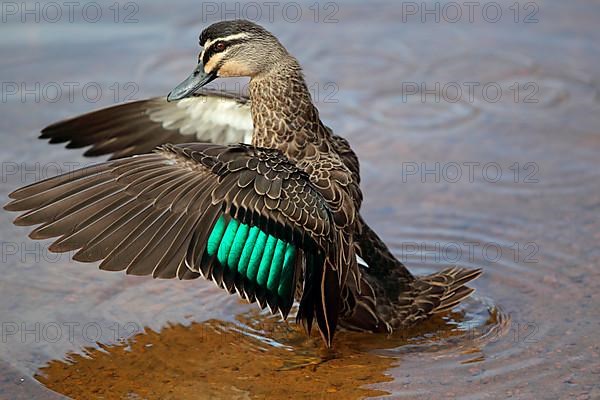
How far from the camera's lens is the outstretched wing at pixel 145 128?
815 centimetres

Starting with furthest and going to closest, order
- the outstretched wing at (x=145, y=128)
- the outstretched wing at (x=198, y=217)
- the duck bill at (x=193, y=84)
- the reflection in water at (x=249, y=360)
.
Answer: the outstretched wing at (x=145, y=128) < the duck bill at (x=193, y=84) < the reflection in water at (x=249, y=360) < the outstretched wing at (x=198, y=217)

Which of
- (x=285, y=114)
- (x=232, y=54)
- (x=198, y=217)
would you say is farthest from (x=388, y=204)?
(x=198, y=217)

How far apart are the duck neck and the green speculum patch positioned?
847 mm

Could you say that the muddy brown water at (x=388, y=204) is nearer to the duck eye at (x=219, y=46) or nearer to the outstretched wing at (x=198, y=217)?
the outstretched wing at (x=198, y=217)

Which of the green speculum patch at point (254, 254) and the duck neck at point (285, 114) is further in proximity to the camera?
the duck neck at point (285, 114)

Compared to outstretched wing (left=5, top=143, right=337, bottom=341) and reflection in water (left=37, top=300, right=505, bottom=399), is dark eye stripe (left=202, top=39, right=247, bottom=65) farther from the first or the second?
reflection in water (left=37, top=300, right=505, bottom=399)

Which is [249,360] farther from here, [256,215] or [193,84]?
[193,84]

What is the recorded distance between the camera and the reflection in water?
6.74 metres

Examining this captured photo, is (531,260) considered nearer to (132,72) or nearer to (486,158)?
(486,158)

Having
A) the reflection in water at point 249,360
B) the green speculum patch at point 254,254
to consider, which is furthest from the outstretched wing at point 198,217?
the reflection in water at point 249,360

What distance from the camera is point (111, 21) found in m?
11.6

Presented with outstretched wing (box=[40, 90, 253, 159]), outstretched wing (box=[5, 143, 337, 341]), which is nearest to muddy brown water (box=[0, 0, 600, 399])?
outstretched wing (box=[5, 143, 337, 341])

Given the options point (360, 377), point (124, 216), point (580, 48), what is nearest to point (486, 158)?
point (580, 48)

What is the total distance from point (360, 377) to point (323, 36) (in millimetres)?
5389
